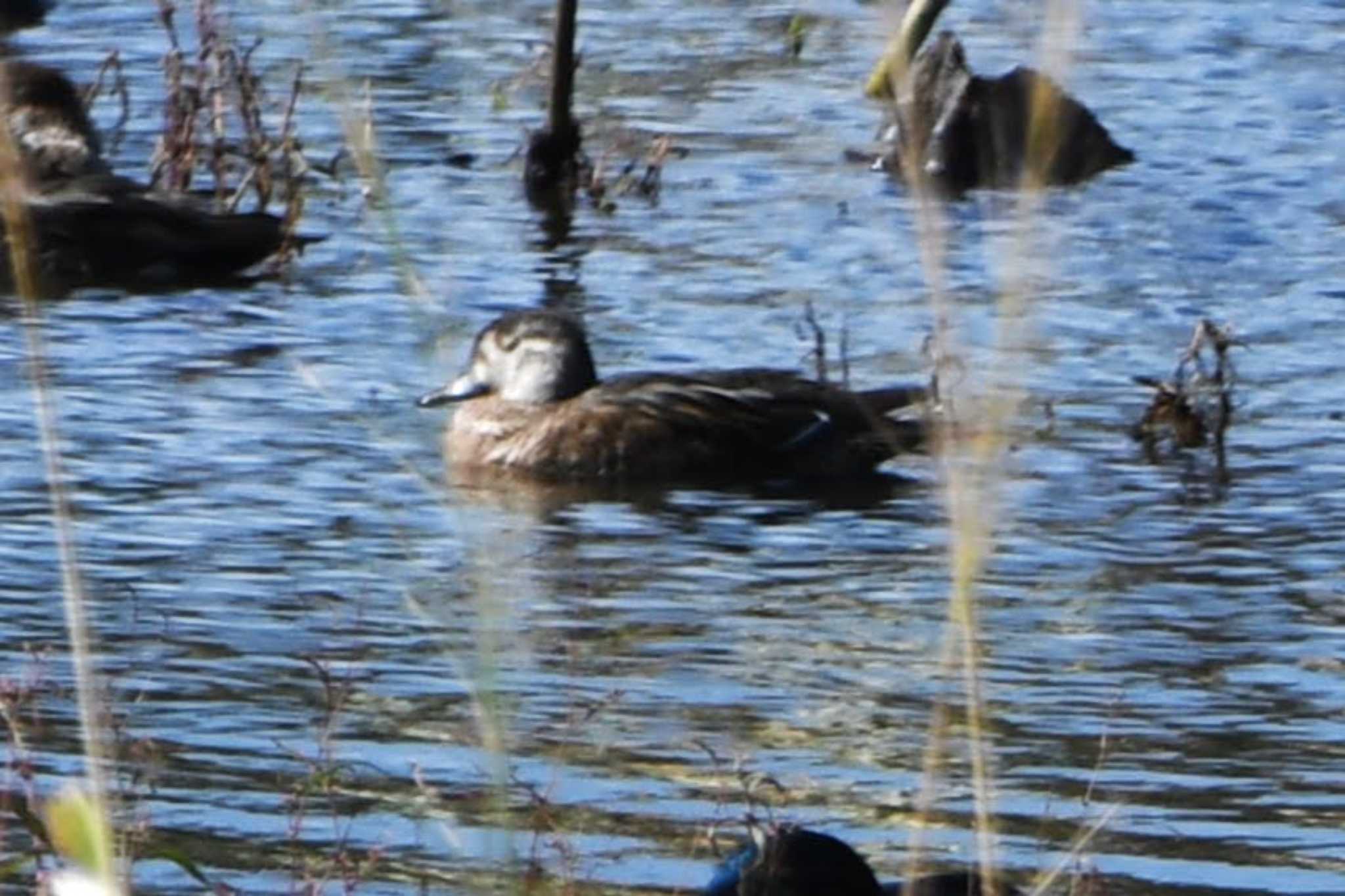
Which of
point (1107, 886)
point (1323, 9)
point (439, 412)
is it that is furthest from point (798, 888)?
point (1323, 9)

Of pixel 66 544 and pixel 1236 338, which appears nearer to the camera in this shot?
pixel 66 544

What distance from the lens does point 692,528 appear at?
900 centimetres

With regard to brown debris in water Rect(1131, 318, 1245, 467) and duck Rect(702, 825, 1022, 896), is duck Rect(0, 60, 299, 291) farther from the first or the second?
duck Rect(702, 825, 1022, 896)

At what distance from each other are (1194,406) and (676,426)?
1345mm

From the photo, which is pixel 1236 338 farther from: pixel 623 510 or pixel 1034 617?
pixel 1034 617

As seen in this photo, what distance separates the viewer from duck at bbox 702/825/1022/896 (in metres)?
4.66

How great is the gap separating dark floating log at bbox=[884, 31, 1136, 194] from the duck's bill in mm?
3249

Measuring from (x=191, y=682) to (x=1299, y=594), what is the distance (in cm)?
244

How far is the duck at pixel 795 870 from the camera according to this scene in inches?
183

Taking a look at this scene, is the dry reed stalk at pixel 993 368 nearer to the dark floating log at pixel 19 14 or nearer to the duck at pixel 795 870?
the duck at pixel 795 870

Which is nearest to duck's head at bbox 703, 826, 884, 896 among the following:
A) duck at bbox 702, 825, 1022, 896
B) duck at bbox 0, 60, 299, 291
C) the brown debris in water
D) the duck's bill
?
duck at bbox 702, 825, 1022, 896

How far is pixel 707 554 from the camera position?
859 cm

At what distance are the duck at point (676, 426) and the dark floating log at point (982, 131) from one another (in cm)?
336

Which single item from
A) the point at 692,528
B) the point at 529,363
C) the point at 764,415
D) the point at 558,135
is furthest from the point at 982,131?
the point at 692,528
